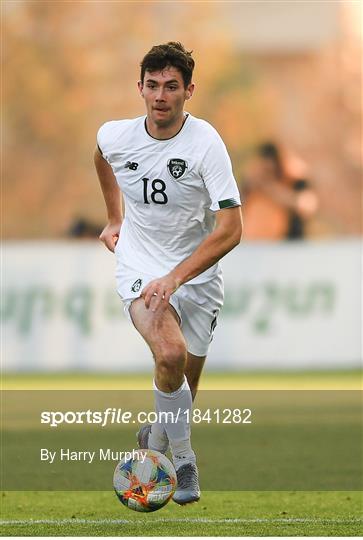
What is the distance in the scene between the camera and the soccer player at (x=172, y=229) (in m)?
8.20

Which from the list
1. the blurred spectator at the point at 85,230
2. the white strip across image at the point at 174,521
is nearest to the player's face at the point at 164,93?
the white strip across image at the point at 174,521

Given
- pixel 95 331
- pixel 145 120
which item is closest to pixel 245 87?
pixel 95 331

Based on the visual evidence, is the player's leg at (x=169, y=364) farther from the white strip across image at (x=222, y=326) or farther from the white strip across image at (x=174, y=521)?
the white strip across image at (x=222, y=326)

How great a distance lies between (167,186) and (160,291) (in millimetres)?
712

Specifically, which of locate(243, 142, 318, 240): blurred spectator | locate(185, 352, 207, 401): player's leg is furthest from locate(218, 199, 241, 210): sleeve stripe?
locate(243, 142, 318, 240): blurred spectator

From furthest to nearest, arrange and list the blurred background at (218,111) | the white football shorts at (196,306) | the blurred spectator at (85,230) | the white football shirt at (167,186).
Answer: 1. the blurred background at (218,111)
2. the blurred spectator at (85,230)
3. the white football shorts at (196,306)
4. the white football shirt at (167,186)

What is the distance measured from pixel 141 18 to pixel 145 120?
1219 inches

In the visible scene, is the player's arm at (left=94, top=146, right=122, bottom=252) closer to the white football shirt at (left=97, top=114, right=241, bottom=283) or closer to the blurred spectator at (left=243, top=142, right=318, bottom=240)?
the white football shirt at (left=97, top=114, right=241, bottom=283)

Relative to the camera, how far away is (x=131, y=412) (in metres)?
15.3

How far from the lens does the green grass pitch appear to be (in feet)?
25.7

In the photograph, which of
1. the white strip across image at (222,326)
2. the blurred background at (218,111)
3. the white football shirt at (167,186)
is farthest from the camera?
the blurred background at (218,111)

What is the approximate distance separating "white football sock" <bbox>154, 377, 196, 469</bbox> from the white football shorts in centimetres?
46

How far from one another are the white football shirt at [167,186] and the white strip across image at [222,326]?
12.7m

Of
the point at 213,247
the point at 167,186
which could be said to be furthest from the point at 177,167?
the point at 213,247
